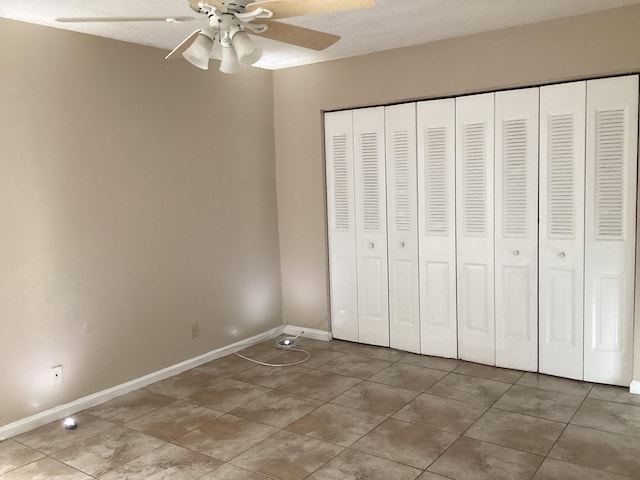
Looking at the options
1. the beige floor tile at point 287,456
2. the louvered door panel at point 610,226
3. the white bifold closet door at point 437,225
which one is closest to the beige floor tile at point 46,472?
the beige floor tile at point 287,456

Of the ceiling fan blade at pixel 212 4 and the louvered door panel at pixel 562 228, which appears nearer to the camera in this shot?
the ceiling fan blade at pixel 212 4

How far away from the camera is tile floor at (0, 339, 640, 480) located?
2.87 metres

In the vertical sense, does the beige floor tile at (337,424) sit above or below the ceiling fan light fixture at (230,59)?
below

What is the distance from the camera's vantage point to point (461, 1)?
327 cm

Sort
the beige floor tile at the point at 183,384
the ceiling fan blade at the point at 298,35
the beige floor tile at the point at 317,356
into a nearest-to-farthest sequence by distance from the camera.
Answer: the ceiling fan blade at the point at 298,35
the beige floor tile at the point at 183,384
the beige floor tile at the point at 317,356

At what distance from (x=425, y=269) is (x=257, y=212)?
1588mm

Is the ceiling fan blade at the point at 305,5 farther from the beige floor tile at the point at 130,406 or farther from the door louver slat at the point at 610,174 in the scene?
the beige floor tile at the point at 130,406

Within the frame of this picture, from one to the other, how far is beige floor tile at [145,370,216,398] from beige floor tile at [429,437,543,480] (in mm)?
1885

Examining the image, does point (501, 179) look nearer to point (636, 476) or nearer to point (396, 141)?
point (396, 141)

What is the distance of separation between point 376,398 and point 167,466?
56.9 inches

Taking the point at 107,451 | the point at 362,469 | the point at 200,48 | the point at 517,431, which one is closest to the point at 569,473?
the point at 517,431

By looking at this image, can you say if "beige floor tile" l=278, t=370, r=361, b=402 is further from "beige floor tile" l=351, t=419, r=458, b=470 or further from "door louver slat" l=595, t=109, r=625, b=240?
"door louver slat" l=595, t=109, r=625, b=240

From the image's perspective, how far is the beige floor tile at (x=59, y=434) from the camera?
321 centimetres

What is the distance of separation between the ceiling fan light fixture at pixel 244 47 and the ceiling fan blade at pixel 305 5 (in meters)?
0.12
